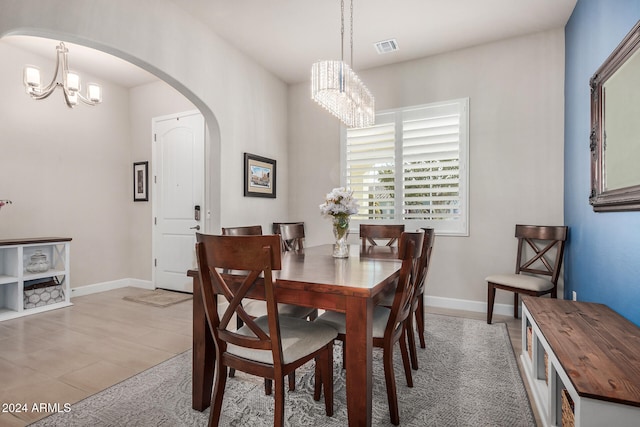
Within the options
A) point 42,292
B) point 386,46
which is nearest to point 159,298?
point 42,292

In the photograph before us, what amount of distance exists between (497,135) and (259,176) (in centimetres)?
273

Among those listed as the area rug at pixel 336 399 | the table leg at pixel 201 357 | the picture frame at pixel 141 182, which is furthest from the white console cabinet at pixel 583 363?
the picture frame at pixel 141 182

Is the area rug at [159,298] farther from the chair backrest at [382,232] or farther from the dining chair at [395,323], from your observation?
the dining chair at [395,323]

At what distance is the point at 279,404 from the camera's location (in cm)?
135

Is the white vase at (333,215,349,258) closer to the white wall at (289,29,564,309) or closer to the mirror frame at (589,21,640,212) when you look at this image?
the mirror frame at (589,21,640,212)

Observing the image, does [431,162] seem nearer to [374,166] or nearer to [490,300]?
[374,166]

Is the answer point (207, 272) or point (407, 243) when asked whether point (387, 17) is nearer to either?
point (407, 243)

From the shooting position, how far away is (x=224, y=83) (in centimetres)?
358

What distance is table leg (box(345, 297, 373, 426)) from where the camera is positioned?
141cm

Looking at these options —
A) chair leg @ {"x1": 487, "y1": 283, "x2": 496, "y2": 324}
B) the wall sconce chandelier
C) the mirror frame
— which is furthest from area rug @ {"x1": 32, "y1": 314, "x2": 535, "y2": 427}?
the wall sconce chandelier

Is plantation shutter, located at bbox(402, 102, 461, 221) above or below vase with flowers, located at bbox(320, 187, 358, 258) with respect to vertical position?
above

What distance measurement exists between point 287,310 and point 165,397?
0.85 m

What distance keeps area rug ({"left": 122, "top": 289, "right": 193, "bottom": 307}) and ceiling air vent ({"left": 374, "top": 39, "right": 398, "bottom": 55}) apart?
3.76 meters

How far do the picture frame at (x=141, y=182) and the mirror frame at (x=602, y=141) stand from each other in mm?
5133
